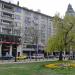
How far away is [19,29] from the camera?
115 metres

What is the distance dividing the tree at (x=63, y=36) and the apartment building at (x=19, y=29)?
106 feet

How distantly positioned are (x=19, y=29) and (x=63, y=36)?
162 feet

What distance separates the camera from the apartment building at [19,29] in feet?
343

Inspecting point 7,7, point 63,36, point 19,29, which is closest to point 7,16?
point 7,7

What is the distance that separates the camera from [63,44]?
Result: 66.2m

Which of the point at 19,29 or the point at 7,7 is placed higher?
the point at 7,7

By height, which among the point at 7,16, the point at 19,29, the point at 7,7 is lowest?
the point at 19,29

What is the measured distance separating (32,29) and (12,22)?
9435 millimetres

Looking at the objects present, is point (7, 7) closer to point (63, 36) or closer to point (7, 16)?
point (7, 16)

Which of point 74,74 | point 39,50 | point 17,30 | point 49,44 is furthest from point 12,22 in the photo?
point 74,74

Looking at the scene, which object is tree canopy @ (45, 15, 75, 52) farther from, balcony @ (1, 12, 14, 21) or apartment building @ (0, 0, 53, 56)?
balcony @ (1, 12, 14, 21)

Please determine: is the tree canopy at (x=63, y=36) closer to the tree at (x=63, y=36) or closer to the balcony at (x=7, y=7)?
the tree at (x=63, y=36)

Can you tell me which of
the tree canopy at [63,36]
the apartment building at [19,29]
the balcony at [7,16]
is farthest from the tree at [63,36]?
the balcony at [7,16]

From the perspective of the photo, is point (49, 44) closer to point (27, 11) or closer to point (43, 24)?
point (27, 11)
